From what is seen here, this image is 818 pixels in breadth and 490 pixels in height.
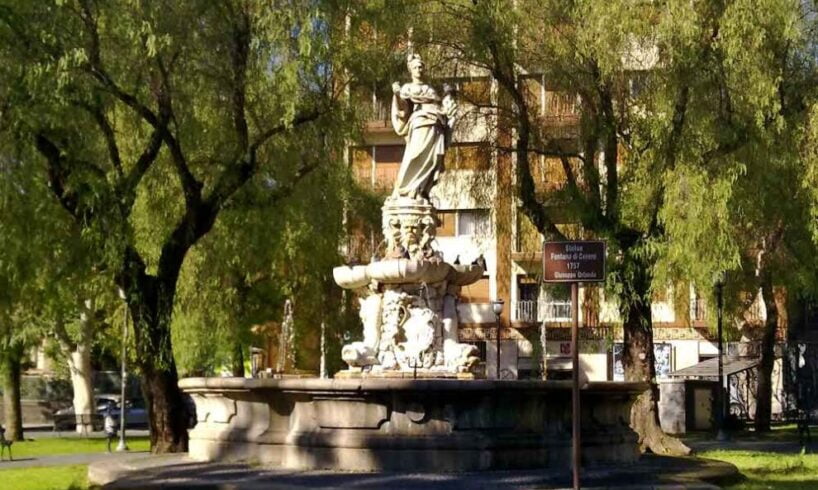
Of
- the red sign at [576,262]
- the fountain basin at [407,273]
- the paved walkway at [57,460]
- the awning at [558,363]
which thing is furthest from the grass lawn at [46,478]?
the awning at [558,363]

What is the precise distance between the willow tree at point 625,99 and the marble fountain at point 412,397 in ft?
14.1

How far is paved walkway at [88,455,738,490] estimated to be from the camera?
13.2 metres

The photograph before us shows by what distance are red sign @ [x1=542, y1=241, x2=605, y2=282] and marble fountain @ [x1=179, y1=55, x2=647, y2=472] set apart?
3032 mm

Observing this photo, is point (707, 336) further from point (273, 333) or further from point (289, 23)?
point (289, 23)

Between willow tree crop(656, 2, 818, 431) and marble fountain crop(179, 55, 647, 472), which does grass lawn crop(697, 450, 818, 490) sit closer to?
→ marble fountain crop(179, 55, 647, 472)

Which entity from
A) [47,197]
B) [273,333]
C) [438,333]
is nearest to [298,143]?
[47,197]

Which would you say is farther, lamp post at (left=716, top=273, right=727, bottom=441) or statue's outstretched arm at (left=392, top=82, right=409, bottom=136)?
lamp post at (left=716, top=273, right=727, bottom=441)

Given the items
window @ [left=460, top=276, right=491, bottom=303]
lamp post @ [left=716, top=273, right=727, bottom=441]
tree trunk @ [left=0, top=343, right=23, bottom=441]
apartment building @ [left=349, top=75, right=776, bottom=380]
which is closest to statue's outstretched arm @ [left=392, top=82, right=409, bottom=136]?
apartment building @ [left=349, top=75, right=776, bottom=380]

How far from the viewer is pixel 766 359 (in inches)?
1371

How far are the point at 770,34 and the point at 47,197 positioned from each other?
40.2 feet

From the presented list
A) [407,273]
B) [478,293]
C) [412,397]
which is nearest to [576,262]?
[412,397]

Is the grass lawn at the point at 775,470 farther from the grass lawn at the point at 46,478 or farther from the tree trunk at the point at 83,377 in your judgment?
the tree trunk at the point at 83,377

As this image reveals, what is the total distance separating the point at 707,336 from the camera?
48.7 meters

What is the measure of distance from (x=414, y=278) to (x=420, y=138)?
7.01 feet
